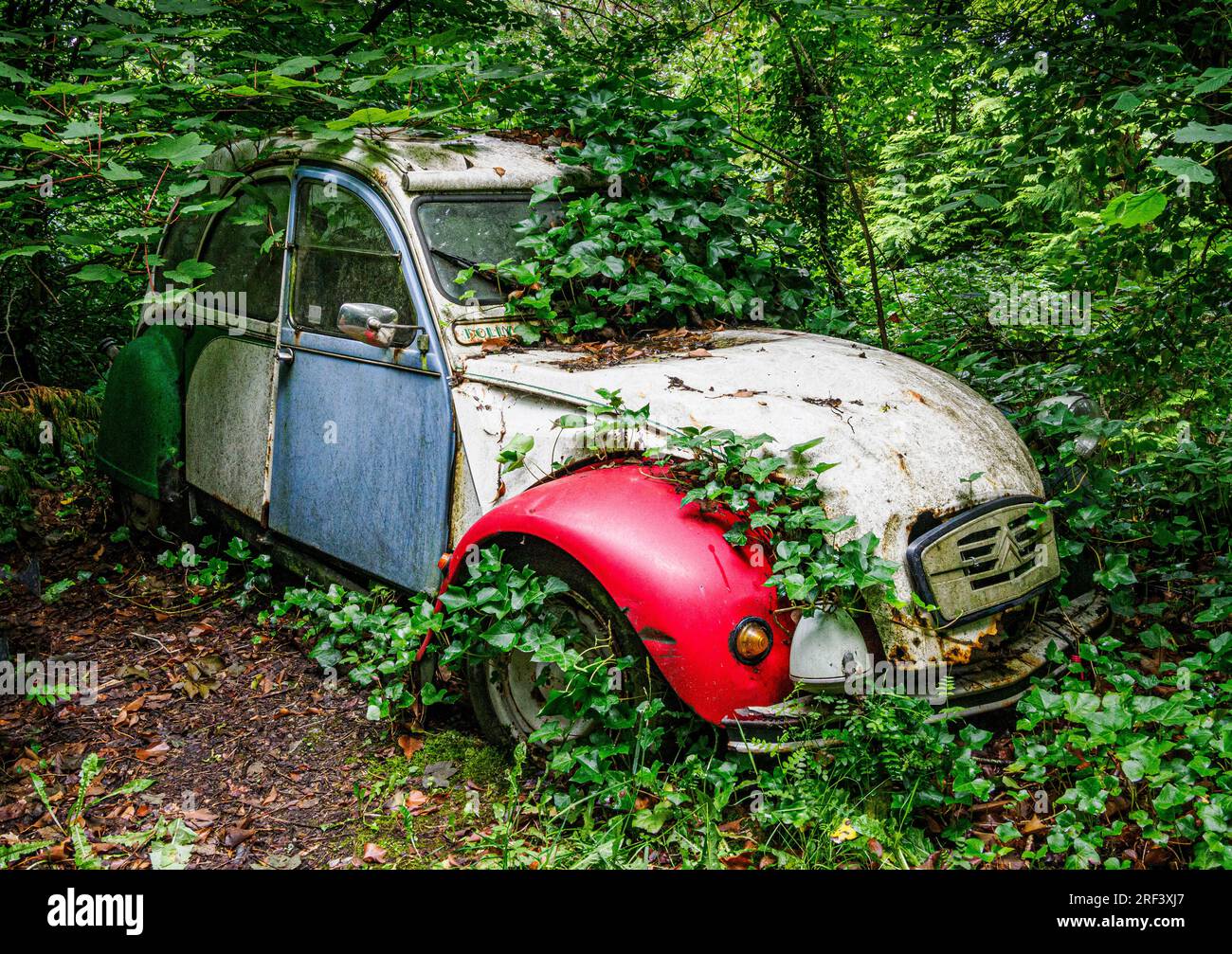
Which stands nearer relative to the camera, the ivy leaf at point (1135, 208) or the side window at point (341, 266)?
the ivy leaf at point (1135, 208)

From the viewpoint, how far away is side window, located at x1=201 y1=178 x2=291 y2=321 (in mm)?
4137

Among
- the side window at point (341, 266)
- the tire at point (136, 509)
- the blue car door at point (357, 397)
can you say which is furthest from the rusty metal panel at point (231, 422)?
the tire at point (136, 509)

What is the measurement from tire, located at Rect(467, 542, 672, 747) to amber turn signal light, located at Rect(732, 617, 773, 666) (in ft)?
0.96

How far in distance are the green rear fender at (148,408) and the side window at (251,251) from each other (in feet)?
1.45

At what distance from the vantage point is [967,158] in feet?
15.4

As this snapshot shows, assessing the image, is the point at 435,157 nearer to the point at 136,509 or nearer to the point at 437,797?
the point at 437,797

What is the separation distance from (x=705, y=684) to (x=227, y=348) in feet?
10.4

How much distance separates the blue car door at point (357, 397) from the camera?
11.3ft

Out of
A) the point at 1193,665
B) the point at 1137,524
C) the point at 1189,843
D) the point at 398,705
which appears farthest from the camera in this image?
the point at 1137,524

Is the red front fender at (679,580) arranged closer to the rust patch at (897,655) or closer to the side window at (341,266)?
the rust patch at (897,655)

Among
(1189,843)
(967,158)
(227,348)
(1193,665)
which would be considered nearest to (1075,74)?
(967,158)

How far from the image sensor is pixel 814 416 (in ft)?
9.51

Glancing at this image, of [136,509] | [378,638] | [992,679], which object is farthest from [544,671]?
[136,509]

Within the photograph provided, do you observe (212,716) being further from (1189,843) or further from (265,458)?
(1189,843)
